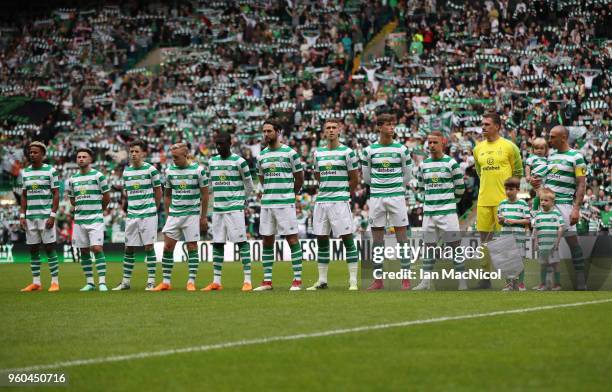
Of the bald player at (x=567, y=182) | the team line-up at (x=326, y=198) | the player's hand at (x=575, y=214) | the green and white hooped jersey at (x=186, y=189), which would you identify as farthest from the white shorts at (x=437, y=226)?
the green and white hooped jersey at (x=186, y=189)

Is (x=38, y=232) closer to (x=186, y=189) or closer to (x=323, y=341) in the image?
(x=186, y=189)

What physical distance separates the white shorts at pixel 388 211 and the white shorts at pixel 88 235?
422 centimetres

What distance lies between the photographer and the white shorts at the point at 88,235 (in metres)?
15.1

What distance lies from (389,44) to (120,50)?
12235 millimetres

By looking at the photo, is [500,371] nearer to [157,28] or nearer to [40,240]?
[40,240]

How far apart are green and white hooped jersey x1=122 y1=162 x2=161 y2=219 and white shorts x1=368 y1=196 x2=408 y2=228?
3494 mm

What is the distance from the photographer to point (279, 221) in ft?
46.8

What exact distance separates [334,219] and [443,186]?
1601 millimetres

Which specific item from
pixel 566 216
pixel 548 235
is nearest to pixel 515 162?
pixel 566 216

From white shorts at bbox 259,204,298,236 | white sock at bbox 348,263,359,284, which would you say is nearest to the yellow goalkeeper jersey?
white sock at bbox 348,263,359,284

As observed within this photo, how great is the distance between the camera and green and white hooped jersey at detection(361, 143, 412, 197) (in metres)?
14.0

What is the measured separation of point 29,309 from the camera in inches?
465

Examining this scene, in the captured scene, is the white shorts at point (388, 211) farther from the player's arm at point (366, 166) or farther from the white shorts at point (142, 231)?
the white shorts at point (142, 231)

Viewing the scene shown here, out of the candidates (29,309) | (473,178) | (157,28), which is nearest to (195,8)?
(157,28)
